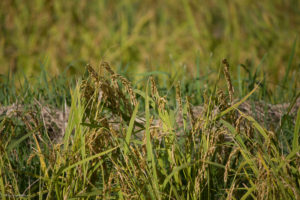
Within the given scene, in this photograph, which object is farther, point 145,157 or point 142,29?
point 142,29

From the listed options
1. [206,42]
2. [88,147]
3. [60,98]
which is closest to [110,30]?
[206,42]

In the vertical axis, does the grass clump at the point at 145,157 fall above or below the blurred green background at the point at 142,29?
below

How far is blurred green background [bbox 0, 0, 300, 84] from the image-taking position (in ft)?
15.5

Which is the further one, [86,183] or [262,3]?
[262,3]

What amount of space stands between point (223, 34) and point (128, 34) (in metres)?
1.21

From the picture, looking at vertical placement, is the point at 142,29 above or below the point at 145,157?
above

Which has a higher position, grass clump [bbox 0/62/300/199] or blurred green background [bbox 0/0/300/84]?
blurred green background [bbox 0/0/300/84]

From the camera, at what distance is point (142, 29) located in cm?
506

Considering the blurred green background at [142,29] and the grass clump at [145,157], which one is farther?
the blurred green background at [142,29]

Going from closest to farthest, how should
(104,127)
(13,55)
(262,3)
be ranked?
(104,127), (13,55), (262,3)

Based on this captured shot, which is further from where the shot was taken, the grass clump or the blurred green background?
the blurred green background

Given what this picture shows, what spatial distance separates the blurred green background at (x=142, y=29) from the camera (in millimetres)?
4719

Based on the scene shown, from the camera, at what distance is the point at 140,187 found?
1381 mm

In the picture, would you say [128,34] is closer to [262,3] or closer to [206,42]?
[206,42]
